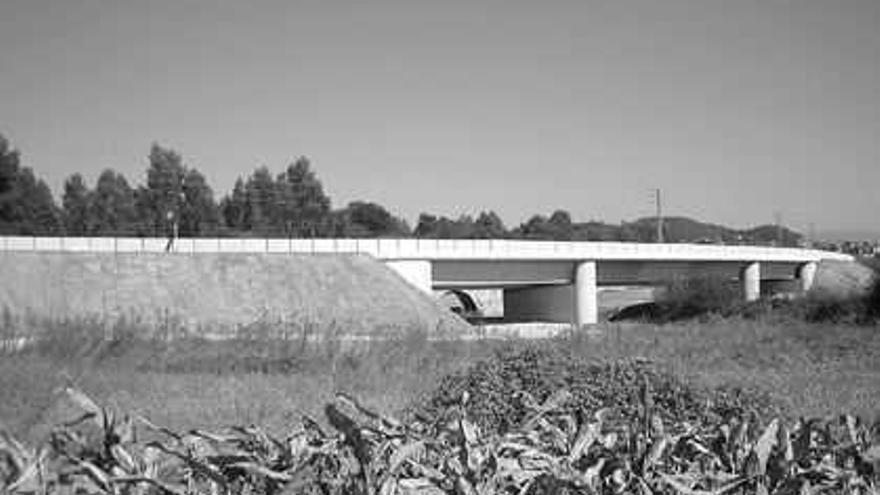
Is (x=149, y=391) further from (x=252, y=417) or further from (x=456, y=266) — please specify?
(x=456, y=266)

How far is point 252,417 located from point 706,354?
1368cm

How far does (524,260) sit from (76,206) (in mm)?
41387

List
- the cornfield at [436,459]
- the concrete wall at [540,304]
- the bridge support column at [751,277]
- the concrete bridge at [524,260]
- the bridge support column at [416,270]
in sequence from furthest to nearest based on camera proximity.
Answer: the bridge support column at [751,277], the concrete wall at [540,304], the bridge support column at [416,270], the concrete bridge at [524,260], the cornfield at [436,459]

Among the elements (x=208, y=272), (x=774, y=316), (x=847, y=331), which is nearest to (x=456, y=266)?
(x=208, y=272)

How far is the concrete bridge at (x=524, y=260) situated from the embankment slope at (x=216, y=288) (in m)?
2.24

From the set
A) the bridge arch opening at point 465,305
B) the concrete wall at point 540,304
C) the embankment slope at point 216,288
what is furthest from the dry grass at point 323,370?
the bridge arch opening at point 465,305

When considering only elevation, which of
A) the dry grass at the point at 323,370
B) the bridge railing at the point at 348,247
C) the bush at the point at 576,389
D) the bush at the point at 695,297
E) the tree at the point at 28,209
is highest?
the tree at the point at 28,209

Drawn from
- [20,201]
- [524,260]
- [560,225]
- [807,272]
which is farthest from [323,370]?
[560,225]

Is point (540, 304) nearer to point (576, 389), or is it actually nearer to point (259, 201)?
point (259, 201)

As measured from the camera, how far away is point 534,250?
173ft

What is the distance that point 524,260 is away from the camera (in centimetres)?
5316

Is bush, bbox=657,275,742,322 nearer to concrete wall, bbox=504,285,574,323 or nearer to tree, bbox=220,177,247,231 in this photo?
concrete wall, bbox=504,285,574,323

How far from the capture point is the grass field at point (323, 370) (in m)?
11.2

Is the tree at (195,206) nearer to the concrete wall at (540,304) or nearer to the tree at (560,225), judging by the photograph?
the concrete wall at (540,304)
